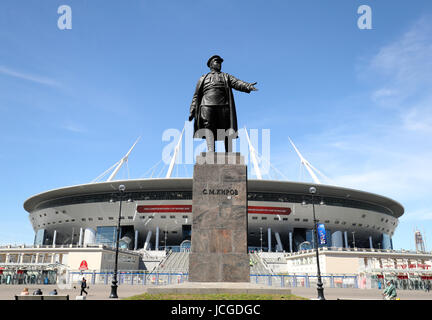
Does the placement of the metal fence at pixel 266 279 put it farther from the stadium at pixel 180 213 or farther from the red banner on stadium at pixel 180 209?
the red banner on stadium at pixel 180 209

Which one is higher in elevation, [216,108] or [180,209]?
[180,209]

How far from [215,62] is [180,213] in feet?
213

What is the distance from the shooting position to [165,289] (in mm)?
9656

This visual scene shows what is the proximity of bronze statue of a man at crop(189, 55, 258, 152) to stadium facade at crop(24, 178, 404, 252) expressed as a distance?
59.1 m

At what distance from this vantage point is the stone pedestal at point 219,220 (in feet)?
34.7

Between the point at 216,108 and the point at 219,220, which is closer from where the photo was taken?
the point at 219,220

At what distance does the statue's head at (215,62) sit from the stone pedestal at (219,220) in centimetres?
355

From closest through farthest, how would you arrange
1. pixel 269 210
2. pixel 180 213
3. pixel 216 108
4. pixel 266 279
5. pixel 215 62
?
pixel 216 108, pixel 215 62, pixel 266 279, pixel 180 213, pixel 269 210

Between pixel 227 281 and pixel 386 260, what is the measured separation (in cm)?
4871

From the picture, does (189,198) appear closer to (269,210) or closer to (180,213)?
(180,213)

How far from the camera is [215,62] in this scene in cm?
1338

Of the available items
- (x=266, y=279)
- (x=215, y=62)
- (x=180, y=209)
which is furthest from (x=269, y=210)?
(x=215, y=62)
